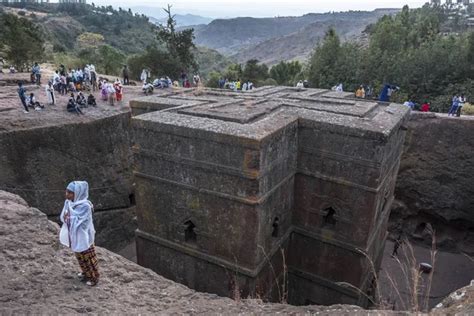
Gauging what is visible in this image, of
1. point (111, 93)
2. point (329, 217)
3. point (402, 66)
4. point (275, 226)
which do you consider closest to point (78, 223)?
point (275, 226)

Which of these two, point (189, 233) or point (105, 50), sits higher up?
point (105, 50)

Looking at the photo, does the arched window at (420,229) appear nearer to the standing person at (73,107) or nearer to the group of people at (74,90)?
the group of people at (74,90)

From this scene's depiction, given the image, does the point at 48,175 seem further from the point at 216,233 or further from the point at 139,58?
the point at 139,58

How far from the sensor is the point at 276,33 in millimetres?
162625

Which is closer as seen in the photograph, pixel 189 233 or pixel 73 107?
pixel 189 233

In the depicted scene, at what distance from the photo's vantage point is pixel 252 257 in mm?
6547

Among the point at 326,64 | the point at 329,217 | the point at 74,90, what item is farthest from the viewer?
the point at 326,64

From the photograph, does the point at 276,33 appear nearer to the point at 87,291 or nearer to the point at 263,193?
the point at 263,193

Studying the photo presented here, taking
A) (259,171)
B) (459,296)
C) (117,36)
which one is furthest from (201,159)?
(117,36)

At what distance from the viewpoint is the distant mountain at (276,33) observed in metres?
97.3

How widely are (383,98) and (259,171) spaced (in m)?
7.25

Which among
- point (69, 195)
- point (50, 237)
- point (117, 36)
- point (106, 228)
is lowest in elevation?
point (106, 228)

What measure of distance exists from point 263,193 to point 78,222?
3367 millimetres

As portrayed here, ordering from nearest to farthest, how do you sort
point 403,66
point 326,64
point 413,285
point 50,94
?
point 413,285 < point 50,94 < point 403,66 < point 326,64
